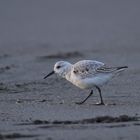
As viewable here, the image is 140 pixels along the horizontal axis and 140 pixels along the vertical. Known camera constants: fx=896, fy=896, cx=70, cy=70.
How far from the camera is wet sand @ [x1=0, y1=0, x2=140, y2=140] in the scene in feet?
32.2

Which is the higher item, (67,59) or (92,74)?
(67,59)

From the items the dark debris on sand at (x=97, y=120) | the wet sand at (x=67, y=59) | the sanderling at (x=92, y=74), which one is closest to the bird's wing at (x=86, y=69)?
the sanderling at (x=92, y=74)

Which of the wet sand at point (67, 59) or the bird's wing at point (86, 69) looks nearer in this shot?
the wet sand at point (67, 59)

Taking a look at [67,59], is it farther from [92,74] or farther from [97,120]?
[97,120]

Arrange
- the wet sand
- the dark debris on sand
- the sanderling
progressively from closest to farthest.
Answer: the wet sand
the dark debris on sand
the sanderling

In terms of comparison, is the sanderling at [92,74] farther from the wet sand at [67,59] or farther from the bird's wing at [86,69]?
the wet sand at [67,59]

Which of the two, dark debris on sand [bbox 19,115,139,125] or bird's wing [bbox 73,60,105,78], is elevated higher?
bird's wing [bbox 73,60,105,78]

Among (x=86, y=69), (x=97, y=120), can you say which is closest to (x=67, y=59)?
(x=86, y=69)

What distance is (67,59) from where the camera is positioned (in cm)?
1742

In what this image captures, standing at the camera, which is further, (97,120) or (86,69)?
(86,69)

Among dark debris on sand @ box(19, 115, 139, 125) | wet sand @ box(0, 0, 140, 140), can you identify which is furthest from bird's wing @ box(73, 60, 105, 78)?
dark debris on sand @ box(19, 115, 139, 125)

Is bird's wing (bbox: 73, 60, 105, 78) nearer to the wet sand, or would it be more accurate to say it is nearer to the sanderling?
the sanderling

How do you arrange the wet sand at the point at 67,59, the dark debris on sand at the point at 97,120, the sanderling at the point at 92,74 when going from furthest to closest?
1. the sanderling at the point at 92,74
2. the dark debris on sand at the point at 97,120
3. the wet sand at the point at 67,59

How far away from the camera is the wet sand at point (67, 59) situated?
981cm
